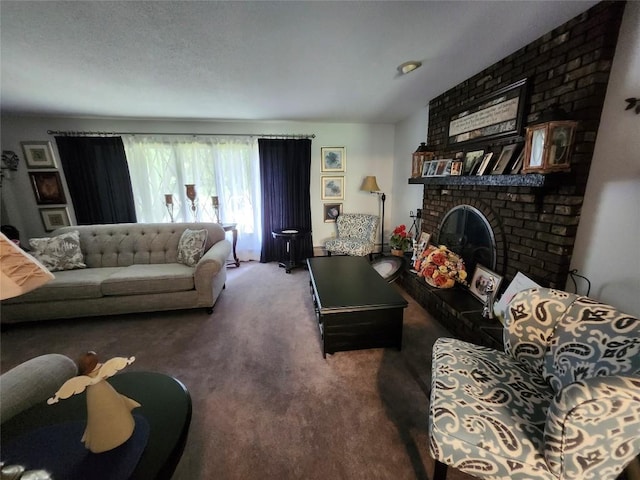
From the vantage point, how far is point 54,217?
3727 mm

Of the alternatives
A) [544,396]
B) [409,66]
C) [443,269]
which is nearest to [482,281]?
[443,269]

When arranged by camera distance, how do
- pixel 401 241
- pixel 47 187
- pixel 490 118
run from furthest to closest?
pixel 47 187 < pixel 401 241 < pixel 490 118

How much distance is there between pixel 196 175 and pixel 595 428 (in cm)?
444

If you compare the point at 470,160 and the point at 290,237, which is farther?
the point at 290,237

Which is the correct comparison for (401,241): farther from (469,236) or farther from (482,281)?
(482,281)

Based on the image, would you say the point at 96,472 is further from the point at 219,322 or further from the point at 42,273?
the point at 219,322

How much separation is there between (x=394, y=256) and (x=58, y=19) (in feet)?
11.4

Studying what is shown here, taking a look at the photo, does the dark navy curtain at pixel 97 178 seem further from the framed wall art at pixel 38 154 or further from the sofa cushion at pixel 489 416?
the sofa cushion at pixel 489 416

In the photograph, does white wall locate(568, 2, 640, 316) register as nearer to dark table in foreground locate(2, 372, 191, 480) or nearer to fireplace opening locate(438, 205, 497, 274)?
fireplace opening locate(438, 205, 497, 274)

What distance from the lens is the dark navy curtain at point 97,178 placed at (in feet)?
11.5

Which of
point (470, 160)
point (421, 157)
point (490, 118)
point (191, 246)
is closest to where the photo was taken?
point (490, 118)

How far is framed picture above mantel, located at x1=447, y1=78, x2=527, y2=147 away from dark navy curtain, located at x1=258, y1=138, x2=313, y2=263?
2.17 m

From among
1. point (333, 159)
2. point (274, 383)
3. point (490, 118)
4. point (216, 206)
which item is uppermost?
point (490, 118)

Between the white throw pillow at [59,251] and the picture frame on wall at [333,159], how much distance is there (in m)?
3.29
